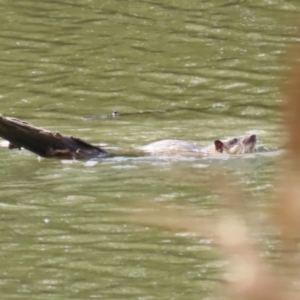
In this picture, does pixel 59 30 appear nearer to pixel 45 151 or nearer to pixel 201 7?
pixel 201 7

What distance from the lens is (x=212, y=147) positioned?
9.15 meters

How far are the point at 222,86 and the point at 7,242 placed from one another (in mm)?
7410

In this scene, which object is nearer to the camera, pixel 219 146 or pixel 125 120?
pixel 219 146

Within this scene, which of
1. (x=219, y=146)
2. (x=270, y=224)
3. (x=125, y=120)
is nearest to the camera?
(x=270, y=224)

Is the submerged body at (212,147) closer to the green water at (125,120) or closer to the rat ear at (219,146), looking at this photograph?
the rat ear at (219,146)

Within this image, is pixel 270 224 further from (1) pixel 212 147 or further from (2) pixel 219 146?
(1) pixel 212 147

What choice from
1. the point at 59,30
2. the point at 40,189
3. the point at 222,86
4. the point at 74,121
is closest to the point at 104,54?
the point at 59,30

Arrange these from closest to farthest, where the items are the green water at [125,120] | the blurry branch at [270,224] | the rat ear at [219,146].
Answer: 1. the blurry branch at [270,224]
2. the green water at [125,120]
3. the rat ear at [219,146]

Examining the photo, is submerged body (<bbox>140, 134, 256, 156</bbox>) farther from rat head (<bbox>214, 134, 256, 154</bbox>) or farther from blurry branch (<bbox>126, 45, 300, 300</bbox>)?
→ blurry branch (<bbox>126, 45, 300, 300</bbox>)

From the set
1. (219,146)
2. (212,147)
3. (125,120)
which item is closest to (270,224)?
(219,146)

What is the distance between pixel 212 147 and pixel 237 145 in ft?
0.82

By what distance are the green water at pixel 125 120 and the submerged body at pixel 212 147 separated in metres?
0.12

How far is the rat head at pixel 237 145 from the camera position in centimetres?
898

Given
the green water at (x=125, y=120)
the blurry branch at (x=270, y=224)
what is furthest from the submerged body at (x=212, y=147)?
the blurry branch at (x=270, y=224)
